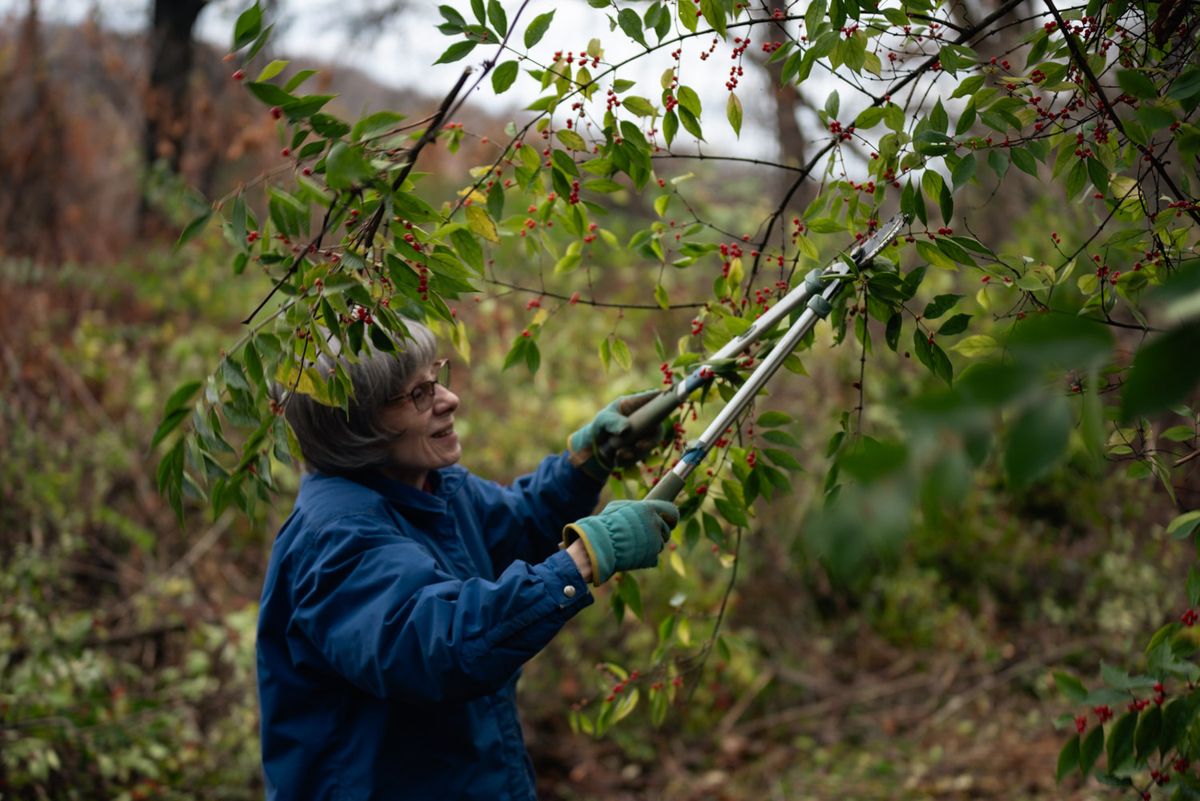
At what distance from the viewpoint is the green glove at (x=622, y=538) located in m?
1.69

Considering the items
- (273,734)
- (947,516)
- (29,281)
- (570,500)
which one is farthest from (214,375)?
(29,281)

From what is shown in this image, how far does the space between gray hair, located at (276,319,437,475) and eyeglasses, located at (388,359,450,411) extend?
0.06 feet

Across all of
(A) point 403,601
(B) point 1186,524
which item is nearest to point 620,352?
(A) point 403,601

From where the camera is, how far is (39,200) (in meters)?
7.25

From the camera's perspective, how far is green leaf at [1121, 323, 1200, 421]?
25.1 inches

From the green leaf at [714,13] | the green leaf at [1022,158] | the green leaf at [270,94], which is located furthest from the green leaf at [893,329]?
the green leaf at [270,94]

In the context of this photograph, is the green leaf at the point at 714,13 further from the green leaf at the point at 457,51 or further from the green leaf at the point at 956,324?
the green leaf at the point at 956,324

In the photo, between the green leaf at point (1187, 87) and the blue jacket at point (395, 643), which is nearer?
the green leaf at point (1187, 87)

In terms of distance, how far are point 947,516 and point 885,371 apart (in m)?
0.94

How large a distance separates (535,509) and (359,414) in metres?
0.58

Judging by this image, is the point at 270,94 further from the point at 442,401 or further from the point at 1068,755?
the point at 1068,755

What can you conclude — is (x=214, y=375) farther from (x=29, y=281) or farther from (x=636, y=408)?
(x=29, y=281)

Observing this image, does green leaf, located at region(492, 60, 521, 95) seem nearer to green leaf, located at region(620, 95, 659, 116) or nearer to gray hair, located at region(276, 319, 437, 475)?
green leaf, located at region(620, 95, 659, 116)

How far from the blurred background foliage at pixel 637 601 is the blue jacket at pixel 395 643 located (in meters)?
0.43
